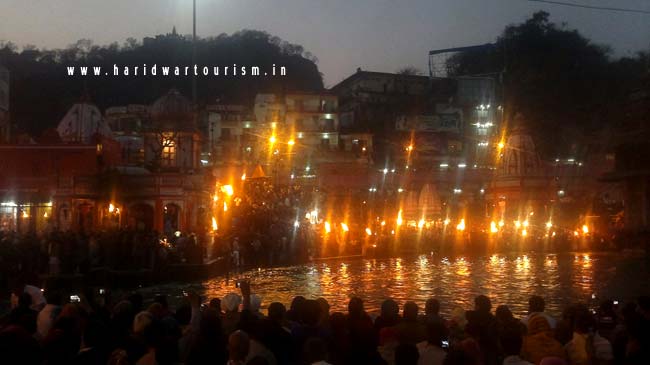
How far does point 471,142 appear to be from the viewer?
305 ft

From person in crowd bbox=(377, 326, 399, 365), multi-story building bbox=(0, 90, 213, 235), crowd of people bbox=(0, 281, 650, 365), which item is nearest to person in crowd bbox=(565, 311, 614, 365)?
crowd of people bbox=(0, 281, 650, 365)

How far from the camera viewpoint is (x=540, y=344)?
29.1 feet

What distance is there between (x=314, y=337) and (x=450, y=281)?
20519mm

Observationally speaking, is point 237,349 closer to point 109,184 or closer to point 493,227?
point 109,184

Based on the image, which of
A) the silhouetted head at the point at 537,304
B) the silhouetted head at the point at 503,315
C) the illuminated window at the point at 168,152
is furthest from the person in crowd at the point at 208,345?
the illuminated window at the point at 168,152

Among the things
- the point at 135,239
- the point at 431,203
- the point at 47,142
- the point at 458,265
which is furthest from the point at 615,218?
the point at 47,142

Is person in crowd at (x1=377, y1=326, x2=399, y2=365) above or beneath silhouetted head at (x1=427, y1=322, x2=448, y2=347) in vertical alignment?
beneath

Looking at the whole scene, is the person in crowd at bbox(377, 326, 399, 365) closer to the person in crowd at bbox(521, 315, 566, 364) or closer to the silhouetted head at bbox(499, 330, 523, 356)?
the person in crowd at bbox(521, 315, 566, 364)

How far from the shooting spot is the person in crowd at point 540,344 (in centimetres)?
880

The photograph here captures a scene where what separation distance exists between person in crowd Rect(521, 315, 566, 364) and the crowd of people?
1 cm

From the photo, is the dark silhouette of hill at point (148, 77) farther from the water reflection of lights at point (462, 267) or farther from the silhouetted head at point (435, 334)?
the silhouetted head at point (435, 334)

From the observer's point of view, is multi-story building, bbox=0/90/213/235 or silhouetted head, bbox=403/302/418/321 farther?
multi-story building, bbox=0/90/213/235

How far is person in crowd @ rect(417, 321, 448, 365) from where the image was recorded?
818 cm

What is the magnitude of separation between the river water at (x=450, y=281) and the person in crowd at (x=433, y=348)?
11.3m
